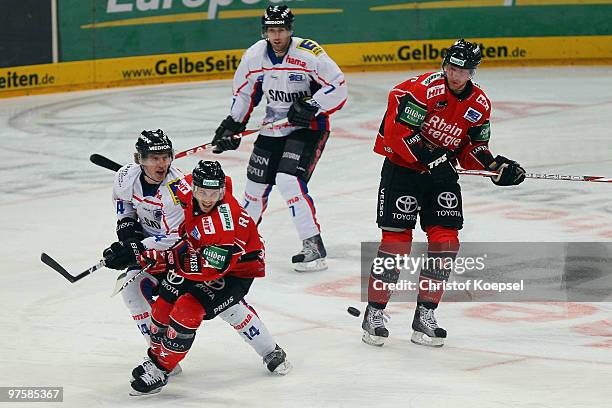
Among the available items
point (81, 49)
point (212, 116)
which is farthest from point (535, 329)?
point (81, 49)

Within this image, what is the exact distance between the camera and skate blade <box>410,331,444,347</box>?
20.6 feet

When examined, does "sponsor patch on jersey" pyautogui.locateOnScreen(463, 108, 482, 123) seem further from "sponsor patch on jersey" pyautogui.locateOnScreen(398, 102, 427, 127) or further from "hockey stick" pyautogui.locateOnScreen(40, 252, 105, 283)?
"hockey stick" pyautogui.locateOnScreen(40, 252, 105, 283)

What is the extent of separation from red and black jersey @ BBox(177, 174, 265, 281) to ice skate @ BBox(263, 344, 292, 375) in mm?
390

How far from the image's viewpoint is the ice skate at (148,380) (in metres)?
5.59

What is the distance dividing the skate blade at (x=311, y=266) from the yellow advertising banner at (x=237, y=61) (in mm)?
6795

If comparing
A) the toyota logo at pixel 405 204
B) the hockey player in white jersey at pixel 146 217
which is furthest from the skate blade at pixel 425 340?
the hockey player in white jersey at pixel 146 217

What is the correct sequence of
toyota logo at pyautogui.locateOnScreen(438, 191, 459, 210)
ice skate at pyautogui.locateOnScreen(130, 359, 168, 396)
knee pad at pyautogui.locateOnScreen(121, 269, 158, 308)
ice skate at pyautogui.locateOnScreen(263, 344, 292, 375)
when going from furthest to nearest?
toyota logo at pyautogui.locateOnScreen(438, 191, 459, 210), knee pad at pyautogui.locateOnScreen(121, 269, 158, 308), ice skate at pyautogui.locateOnScreen(263, 344, 292, 375), ice skate at pyautogui.locateOnScreen(130, 359, 168, 396)

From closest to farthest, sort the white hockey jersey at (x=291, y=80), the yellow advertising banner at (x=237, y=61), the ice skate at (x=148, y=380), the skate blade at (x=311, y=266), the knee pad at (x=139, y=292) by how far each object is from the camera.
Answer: the ice skate at (x=148, y=380)
the knee pad at (x=139, y=292)
the skate blade at (x=311, y=266)
the white hockey jersey at (x=291, y=80)
the yellow advertising banner at (x=237, y=61)

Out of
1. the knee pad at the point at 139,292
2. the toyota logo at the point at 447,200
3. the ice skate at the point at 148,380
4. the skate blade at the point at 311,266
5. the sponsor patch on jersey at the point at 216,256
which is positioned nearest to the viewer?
the sponsor patch on jersey at the point at 216,256

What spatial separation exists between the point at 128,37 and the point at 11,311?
7714 millimetres

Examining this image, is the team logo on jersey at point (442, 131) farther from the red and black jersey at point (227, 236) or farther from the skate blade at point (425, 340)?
the red and black jersey at point (227, 236)

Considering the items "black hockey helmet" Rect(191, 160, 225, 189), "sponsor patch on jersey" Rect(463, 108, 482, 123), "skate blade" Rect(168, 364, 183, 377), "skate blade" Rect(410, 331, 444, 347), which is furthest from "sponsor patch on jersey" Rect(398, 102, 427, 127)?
"skate blade" Rect(168, 364, 183, 377)

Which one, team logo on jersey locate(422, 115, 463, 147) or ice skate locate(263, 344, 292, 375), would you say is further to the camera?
team logo on jersey locate(422, 115, 463, 147)

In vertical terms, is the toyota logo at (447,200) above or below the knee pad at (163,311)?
above
